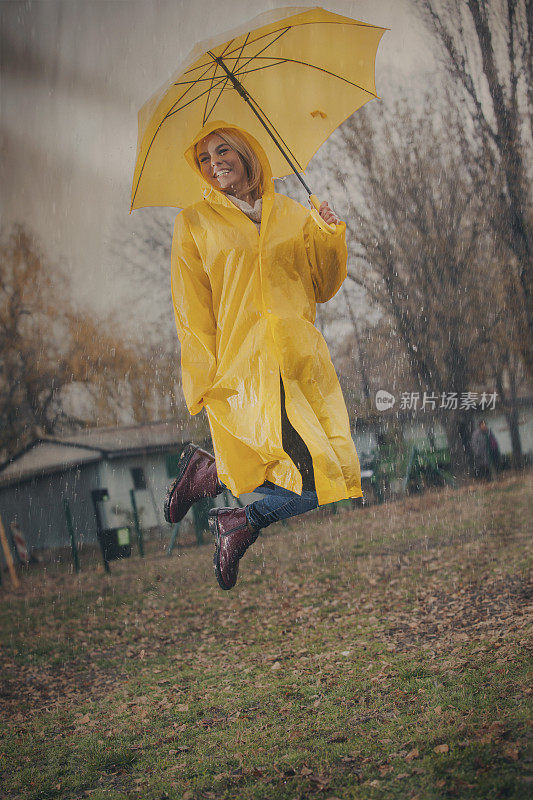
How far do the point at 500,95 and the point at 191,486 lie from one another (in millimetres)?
4547

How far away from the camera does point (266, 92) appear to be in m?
3.76

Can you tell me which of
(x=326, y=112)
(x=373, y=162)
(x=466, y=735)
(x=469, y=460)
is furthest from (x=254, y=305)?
(x=469, y=460)

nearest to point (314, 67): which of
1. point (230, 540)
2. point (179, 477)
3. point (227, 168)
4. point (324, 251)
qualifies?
point (227, 168)

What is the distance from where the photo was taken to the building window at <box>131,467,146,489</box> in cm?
611

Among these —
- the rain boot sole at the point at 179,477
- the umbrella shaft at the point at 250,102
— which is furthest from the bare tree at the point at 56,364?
the umbrella shaft at the point at 250,102

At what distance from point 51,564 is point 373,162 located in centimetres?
481

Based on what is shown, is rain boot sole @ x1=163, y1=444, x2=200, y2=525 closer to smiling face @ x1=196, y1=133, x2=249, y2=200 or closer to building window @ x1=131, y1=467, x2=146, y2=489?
smiling face @ x1=196, y1=133, x2=249, y2=200

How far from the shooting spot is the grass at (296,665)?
13.3 ft

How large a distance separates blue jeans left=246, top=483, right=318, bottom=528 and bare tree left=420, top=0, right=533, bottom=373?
146 inches

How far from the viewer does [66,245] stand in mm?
6289

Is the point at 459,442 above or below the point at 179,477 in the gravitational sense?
below
